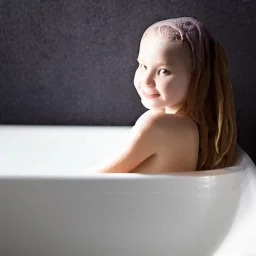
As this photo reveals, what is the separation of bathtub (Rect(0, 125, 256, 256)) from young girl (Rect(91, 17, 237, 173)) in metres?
0.05

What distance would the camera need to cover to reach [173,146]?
3.05ft

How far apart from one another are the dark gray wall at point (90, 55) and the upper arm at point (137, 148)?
376 mm

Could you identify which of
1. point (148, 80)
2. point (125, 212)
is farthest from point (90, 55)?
point (125, 212)

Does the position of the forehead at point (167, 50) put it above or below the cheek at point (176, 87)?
above

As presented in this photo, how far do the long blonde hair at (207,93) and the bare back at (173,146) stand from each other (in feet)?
0.07

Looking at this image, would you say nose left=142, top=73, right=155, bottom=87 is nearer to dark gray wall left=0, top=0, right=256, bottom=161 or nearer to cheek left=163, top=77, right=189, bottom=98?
cheek left=163, top=77, right=189, bottom=98

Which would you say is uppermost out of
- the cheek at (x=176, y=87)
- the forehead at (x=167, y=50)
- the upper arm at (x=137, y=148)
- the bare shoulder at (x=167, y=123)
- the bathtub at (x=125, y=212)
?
the forehead at (x=167, y=50)

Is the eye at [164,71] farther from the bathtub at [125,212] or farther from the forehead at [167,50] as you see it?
the bathtub at [125,212]

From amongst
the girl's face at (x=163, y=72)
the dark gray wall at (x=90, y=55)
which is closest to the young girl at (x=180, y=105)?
the girl's face at (x=163, y=72)

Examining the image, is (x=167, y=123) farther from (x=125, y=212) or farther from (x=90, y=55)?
(x=90, y=55)

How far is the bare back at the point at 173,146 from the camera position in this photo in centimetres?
92

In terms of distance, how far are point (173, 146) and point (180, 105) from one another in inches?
3.7

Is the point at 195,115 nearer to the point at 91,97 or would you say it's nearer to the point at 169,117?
the point at 169,117

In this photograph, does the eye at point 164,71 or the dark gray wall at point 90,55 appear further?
the dark gray wall at point 90,55
